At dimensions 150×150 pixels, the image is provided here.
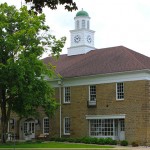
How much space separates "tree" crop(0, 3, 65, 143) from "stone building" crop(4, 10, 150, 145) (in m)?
5.58

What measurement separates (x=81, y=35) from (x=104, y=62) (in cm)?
826

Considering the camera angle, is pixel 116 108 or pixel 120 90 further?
pixel 120 90

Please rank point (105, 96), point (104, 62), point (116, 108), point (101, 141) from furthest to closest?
point (104, 62), point (105, 96), point (116, 108), point (101, 141)

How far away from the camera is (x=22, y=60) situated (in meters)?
32.5

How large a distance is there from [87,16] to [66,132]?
1426cm

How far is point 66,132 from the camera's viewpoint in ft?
136

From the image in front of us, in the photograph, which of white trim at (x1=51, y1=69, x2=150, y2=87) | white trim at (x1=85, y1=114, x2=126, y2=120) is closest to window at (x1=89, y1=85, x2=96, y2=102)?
white trim at (x1=51, y1=69, x2=150, y2=87)

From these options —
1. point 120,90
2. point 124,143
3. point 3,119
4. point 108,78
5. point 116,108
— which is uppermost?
point 108,78

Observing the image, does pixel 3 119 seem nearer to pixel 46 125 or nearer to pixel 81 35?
pixel 46 125

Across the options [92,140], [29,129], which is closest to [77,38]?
[29,129]

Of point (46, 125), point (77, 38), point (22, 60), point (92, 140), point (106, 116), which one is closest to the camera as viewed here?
point (22, 60)

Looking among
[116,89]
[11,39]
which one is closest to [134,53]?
[116,89]

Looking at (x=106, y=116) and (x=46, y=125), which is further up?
(x=106, y=116)

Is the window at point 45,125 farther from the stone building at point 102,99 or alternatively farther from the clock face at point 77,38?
the clock face at point 77,38
